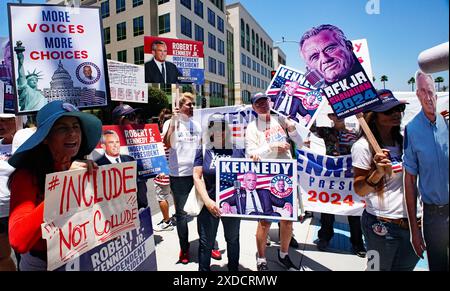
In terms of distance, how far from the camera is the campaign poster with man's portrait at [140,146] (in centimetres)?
295

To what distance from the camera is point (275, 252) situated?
11.2 feet

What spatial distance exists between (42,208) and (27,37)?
1439mm

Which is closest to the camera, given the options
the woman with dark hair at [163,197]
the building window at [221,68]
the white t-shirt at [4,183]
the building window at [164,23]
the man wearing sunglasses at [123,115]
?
the white t-shirt at [4,183]

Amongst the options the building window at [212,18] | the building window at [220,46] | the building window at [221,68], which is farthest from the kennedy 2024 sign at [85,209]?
the building window at [221,68]

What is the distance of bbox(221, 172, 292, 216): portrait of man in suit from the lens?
7.82 feet

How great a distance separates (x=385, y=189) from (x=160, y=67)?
10.3 ft

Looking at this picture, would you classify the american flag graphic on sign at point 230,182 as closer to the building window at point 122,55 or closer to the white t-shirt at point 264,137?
the white t-shirt at point 264,137

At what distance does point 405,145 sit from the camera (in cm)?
152

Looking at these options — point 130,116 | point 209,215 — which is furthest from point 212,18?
point 209,215

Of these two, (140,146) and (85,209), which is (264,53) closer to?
(140,146)

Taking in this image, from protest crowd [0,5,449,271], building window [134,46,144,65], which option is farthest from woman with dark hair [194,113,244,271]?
building window [134,46,144,65]

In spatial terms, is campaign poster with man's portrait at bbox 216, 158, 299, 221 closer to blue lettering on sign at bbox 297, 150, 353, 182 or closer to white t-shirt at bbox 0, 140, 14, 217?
blue lettering on sign at bbox 297, 150, 353, 182

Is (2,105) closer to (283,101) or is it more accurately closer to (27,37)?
(27,37)
